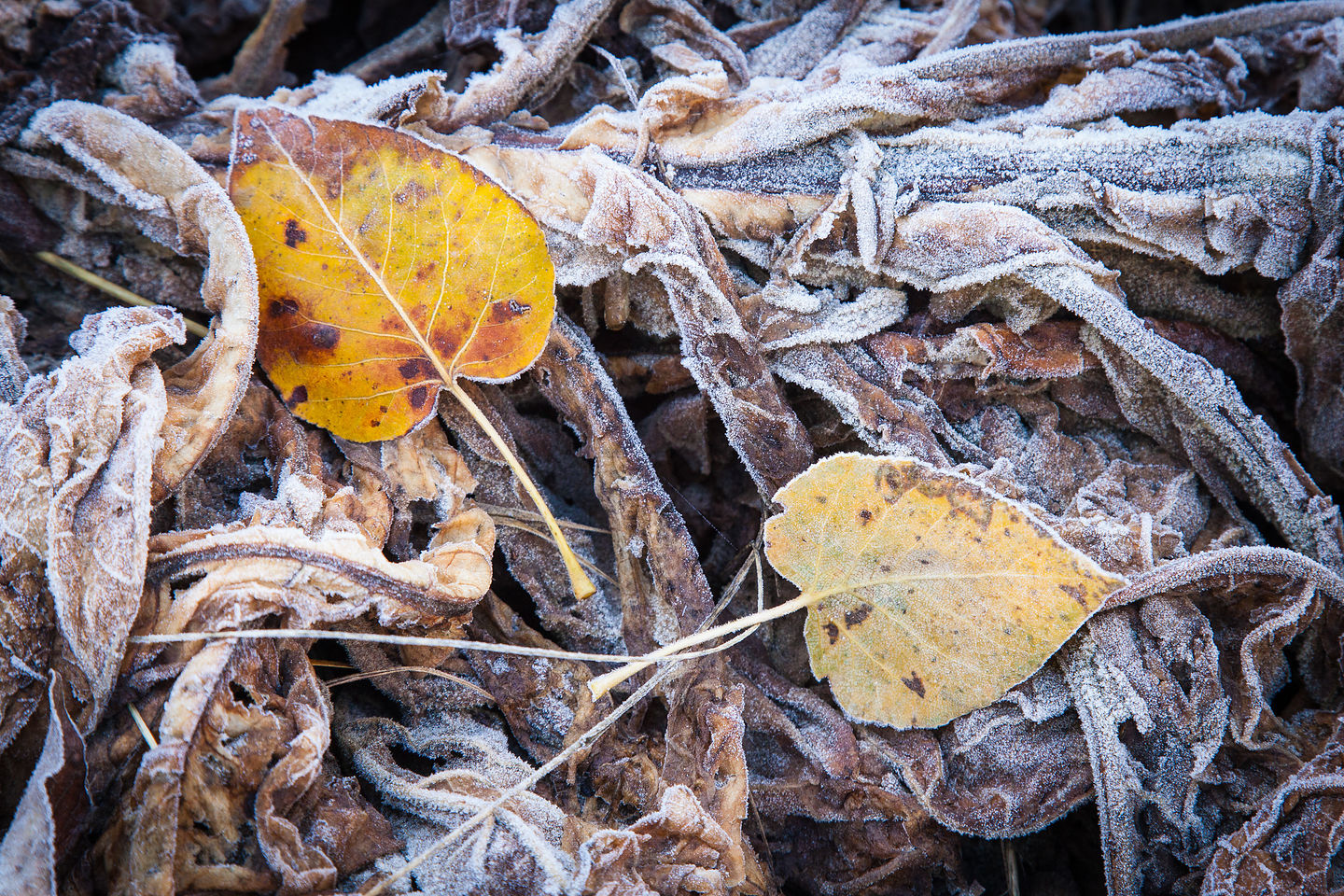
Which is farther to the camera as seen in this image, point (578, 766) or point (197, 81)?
point (197, 81)

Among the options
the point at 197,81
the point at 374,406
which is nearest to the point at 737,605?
the point at 374,406

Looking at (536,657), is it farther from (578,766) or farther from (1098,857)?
(1098,857)

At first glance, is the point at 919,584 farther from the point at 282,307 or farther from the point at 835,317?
the point at 282,307

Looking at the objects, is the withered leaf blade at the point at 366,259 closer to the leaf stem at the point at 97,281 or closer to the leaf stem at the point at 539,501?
the leaf stem at the point at 539,501

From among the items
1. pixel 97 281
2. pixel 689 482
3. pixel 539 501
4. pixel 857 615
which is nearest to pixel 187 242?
pixel 97 281

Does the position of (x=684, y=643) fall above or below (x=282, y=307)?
below

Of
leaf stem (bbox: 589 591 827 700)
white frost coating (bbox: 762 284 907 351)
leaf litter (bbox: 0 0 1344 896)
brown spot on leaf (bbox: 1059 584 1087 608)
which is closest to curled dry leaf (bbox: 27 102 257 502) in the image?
leaf litter (bbox: 0 0 1344 896)

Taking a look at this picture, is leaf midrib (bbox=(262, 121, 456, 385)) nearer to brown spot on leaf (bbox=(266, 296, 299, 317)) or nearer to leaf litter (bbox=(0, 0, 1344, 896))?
leaf litter (bbox=(0, 0, 1344, 896))
